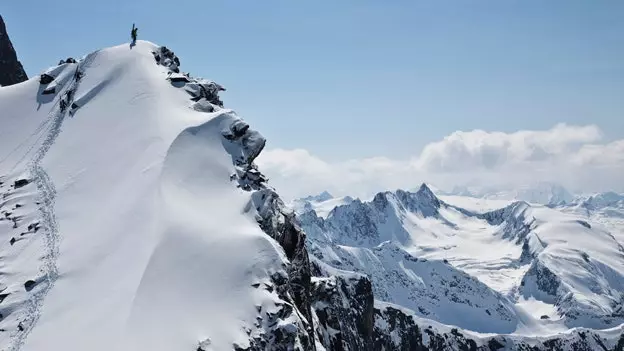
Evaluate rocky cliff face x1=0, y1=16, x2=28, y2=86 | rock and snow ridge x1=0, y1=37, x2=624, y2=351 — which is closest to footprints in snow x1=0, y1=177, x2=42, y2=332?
rock and snow ridge x1=0, y1=37, x2=624, y2=351

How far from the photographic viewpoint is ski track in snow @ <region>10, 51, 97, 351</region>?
4477cm

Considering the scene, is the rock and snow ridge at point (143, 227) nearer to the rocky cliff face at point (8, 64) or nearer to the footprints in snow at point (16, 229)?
the footprints in snow at point (16, 229)

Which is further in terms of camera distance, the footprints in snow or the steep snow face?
the footprints in snow

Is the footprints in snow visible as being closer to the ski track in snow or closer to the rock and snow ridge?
the rock and snow ridge

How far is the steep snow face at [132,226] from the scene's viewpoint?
44.5 m

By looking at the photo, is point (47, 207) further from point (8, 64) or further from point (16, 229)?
point (8, 64)

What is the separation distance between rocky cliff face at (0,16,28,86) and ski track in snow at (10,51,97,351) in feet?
191

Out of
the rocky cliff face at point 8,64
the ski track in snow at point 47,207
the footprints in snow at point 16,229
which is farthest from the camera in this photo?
the rocky cliff face at point 8,64

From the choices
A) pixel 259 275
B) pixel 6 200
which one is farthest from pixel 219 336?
pixel 6 200

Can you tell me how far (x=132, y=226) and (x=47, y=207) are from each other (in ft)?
38.6

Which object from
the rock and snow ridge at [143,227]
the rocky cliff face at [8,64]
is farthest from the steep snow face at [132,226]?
the rocky cliff face at [8,64]

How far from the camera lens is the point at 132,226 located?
5422 centimetres

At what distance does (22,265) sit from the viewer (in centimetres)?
5100

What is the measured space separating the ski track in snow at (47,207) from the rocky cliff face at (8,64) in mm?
58253
